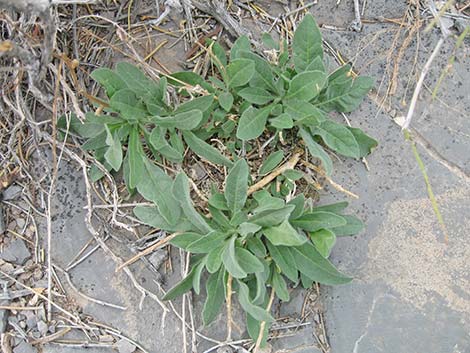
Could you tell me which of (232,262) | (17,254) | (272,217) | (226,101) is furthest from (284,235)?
(17,254)

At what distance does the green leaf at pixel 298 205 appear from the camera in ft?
6.16

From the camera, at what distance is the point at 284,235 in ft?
5.83

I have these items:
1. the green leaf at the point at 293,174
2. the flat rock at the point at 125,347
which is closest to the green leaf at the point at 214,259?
the green leaf at the point at 293,174

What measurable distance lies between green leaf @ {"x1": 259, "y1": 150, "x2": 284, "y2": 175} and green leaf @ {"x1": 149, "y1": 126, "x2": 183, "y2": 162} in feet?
0.91

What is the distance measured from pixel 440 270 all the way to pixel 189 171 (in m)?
0.92

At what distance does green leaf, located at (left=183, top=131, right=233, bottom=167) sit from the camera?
195 centimetres

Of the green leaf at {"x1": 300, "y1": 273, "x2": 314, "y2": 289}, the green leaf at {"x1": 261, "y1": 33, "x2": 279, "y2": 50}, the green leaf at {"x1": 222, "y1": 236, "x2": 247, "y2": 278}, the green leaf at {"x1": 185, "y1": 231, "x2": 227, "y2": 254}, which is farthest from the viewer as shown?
the green leaf at {"x1": 261, "y1": 33, "x2": 279, "y2": 50}

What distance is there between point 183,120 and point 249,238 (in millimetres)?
433

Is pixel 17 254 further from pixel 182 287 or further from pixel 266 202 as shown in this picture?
pixel 266 202

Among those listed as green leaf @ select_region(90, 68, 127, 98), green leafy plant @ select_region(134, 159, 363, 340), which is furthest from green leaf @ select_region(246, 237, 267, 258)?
green leaf @ select_region(90, 68, 127, 98)

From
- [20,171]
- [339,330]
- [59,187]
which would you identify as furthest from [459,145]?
[20,171]

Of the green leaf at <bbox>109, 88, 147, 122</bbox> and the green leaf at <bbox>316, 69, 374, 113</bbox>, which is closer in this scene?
the green leaf at <bbox>109, 88, 147, 122</bbox>

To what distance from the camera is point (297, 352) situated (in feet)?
6.52

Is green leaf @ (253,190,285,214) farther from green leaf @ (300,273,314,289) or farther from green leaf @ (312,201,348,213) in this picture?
green leaf @ (300,273,314,289)
